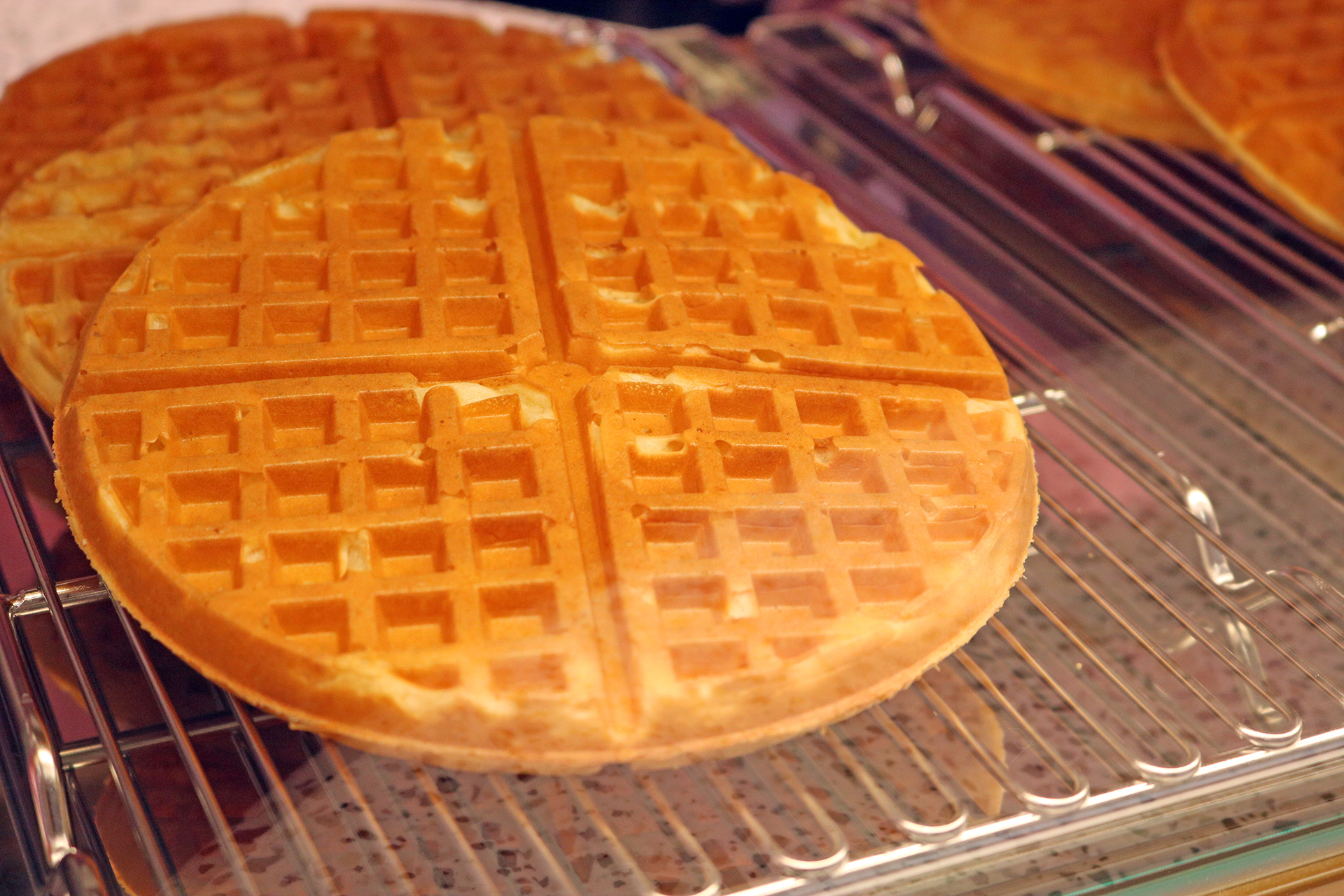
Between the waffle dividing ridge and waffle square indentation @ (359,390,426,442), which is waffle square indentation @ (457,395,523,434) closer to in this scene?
waffle square indentation @ (359,390,426,442)

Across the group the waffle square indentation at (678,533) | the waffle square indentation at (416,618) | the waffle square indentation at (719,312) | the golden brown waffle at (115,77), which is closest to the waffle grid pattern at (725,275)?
the waffle square indentation at (719,312)

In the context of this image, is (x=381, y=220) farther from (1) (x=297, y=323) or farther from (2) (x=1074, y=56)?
(2) (x=1074, y=56)

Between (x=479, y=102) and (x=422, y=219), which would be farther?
(x=479, y=102)

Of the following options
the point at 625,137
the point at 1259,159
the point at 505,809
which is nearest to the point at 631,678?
the point at 505,809

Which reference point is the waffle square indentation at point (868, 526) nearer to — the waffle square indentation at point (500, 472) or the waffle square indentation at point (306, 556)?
the waffle square indentation at point (500, 472)

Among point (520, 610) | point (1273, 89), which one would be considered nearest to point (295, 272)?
point (520, 610)

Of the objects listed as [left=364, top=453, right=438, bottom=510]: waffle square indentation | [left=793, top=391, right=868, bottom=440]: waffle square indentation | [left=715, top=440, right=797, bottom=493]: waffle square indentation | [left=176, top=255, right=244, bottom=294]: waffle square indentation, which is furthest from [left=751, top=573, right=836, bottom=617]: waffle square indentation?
[left=176, top=255, right=244, bottom=294]: waffle square indentation

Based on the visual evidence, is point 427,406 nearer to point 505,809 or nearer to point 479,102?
point 505,809
